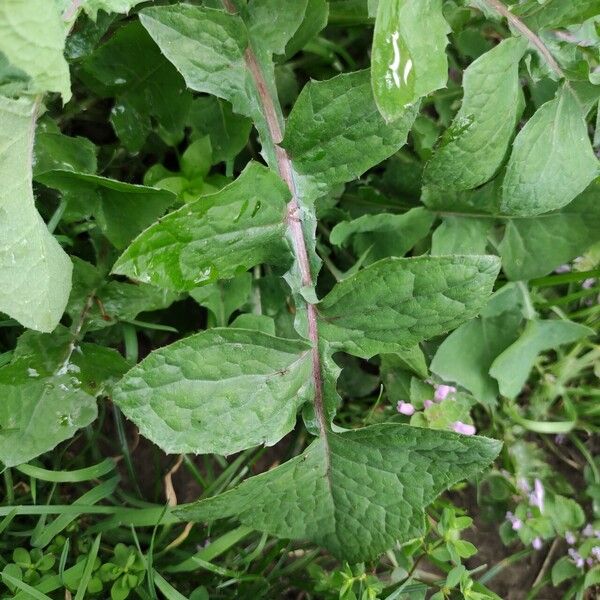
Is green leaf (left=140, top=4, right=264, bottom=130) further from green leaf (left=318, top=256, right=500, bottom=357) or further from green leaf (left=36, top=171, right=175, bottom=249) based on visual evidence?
green leaf (left=318, top=256, right=500, bottom=357)

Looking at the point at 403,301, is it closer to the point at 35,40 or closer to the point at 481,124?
the point at 481,124

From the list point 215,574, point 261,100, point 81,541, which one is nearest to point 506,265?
point 261,100

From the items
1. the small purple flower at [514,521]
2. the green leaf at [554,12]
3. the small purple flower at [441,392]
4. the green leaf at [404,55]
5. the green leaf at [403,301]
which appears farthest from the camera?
the small purple flower at [514,521]

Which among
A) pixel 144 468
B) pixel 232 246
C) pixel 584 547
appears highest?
pixel 232 246

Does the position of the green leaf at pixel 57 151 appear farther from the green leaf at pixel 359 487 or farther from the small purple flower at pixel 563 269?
the small purple flower at pixel 563 269

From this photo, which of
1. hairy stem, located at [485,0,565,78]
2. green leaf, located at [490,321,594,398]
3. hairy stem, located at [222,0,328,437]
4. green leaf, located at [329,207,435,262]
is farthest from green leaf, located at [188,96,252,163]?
green leaf, located at [490,321,594,398]

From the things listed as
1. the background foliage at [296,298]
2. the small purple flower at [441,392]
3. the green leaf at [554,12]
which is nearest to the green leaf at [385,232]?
the background foliage at [296,298]

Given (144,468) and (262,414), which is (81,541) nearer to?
(144,468)

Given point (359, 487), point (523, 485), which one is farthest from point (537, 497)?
point (359, 487)
